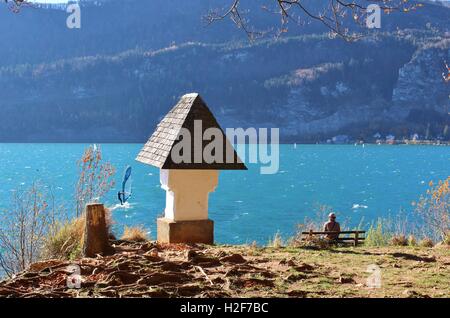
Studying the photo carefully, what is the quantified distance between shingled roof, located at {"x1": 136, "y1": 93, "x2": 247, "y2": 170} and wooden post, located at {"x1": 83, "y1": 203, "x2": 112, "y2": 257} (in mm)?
1649

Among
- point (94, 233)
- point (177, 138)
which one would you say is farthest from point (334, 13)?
point (94, 233)

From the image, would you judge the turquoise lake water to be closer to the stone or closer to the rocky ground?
the stone

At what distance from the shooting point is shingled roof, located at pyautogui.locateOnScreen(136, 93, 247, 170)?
11.4m

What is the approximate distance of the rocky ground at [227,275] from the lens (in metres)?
7.27

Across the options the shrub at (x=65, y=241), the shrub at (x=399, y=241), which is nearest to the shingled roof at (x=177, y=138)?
the shrub at (x=65, y=241)

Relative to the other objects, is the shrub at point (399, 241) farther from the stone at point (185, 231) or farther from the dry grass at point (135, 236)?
the dry grass at point (135, 236)

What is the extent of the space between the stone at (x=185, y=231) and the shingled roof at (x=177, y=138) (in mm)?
1113

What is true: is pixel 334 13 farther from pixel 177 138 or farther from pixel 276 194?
pixel 276 194

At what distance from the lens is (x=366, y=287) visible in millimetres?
7812

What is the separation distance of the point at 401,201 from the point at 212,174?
63154 mm

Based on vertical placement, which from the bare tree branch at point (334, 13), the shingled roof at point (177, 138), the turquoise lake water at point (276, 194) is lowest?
the turquoise lake water at point (276, 194)

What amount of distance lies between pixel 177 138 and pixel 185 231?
1.78 m

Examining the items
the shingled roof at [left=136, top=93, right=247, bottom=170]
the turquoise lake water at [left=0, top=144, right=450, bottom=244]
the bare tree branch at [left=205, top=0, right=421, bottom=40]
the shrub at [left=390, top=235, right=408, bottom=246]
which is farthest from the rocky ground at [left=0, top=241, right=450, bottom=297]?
the turquoise lake water at [left=0, top=144, right=450, bottom=244]
